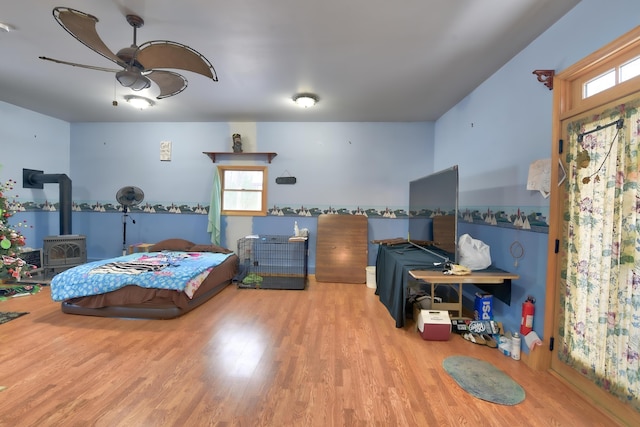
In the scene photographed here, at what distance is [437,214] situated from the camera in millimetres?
2887

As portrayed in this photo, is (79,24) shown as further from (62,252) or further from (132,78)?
(62,252)

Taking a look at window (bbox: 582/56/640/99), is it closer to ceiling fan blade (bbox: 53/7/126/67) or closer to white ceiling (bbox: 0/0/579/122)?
white ceiling (bbox: 0/0/579/122)

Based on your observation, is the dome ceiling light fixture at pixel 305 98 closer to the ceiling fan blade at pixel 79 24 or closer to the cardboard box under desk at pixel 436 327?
the ceiling fan blade at pixel 79 24

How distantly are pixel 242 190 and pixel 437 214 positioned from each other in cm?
338

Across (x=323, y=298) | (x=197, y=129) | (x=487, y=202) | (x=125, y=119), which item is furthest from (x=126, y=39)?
(x=487, y=202)

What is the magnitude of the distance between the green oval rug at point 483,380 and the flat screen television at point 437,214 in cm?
84

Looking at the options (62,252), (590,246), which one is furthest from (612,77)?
(62,252)

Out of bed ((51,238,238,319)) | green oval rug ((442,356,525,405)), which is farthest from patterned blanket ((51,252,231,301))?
green oval rug ((442,356,525,405))

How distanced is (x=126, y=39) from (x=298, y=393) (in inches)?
127

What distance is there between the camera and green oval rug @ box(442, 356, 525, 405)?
1.80m

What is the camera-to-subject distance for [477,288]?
3.03 meters

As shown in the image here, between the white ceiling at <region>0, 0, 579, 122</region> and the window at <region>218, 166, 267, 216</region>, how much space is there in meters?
1.24

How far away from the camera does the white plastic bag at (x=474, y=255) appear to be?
8.58 ft

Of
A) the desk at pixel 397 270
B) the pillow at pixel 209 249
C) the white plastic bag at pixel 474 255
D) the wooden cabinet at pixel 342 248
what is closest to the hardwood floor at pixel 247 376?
the desk at pixel 397 270
